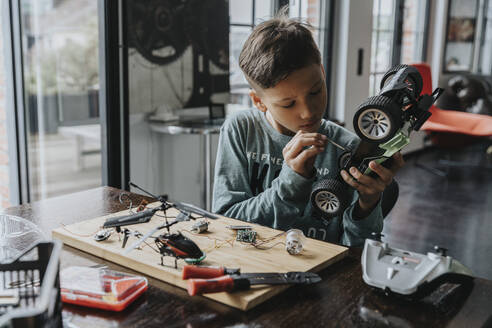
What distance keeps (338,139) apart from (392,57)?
415 cm

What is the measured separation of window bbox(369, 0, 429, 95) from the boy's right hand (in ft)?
12.0

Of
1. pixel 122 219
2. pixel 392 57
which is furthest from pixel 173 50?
pixel 392 57

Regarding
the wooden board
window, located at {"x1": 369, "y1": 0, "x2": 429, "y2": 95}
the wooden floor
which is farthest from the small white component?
window, located at {"x1": 369, "y1": 0, "x2": 429, "y2": 95}

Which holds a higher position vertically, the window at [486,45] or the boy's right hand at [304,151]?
the window at [486,45]

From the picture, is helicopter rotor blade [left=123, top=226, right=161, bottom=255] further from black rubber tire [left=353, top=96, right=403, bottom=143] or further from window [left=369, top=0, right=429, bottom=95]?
window [left=369, top=0, right=429, bottom=95]

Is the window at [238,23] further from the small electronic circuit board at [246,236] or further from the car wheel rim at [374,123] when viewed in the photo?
the car wheel rim at [374,123]

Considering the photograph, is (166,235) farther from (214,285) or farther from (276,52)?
(276,52)

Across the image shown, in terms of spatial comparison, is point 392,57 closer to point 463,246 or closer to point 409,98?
point 463,246

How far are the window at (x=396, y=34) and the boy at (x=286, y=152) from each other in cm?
340

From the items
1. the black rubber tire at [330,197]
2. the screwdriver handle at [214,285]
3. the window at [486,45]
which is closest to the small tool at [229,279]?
the screwdriver handle at [214,285]

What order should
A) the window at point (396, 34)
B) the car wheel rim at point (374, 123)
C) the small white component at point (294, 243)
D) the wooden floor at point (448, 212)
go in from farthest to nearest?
1. the window at point (396, 34)
2. the wooden floor at point (448, 212)
3. the small white component at point (294, 243)
4. the car wheel rim at point (374, 123)

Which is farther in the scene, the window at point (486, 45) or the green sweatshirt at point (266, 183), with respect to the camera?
the window at point (486, 45)

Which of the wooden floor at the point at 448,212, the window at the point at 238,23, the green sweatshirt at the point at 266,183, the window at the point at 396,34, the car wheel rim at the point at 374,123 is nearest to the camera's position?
the car wheel rim at the point at 374,123

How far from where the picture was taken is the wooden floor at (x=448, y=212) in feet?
10.2
